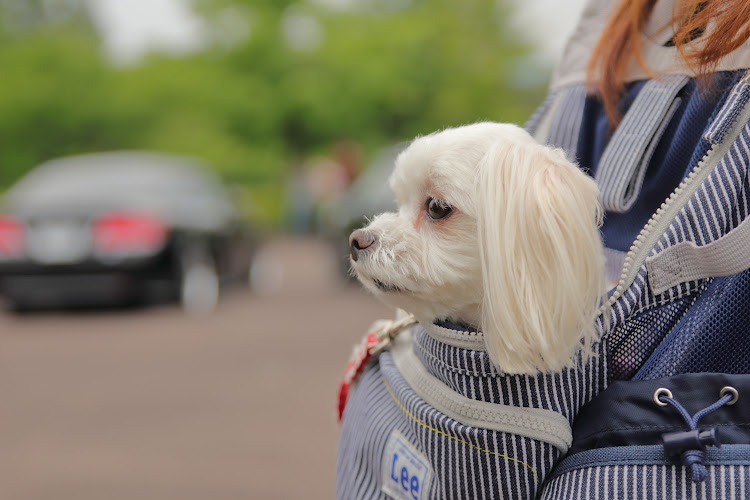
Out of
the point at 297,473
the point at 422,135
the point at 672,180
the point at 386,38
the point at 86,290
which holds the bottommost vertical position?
the point at 297,473

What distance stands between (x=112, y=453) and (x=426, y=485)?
3.10 metres

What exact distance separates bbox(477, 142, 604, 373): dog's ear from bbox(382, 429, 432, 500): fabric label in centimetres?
25

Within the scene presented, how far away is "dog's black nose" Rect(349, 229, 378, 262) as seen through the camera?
1.73 meters

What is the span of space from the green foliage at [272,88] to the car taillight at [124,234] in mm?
13886

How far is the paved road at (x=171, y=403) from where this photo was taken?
3734 millimetres

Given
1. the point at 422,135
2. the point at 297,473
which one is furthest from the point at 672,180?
the point at 297,473

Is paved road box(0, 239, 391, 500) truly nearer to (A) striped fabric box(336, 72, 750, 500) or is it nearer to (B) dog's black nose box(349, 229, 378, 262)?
(B) dog's black nose box(349, 229, 378, 262)

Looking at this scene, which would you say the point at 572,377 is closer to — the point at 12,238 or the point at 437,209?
the point at 437,209

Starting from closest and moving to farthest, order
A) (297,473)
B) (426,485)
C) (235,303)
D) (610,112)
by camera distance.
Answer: (426,485) → (610,112) → (297,473) → (235,303)

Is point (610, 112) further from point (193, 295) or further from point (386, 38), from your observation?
point (386, 38)

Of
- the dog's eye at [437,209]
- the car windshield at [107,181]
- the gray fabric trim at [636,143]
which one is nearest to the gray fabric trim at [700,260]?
the gray fabric trim at [636,143]

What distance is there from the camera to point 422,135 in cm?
194

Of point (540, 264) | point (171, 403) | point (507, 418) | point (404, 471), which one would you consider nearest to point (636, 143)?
point (540, 264)

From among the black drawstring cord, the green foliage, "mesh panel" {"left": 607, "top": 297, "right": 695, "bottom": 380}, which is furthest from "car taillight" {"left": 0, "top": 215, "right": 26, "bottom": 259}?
the green foliage
